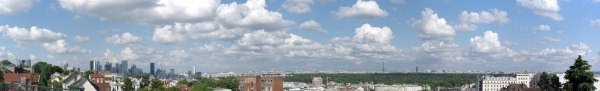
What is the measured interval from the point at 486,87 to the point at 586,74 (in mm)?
121178

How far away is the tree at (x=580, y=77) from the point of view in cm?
4331

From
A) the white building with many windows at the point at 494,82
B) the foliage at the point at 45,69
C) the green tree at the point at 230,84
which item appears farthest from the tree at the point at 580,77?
the white building with many windows at the point at 494,82

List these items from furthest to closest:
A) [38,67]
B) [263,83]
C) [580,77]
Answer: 1. [38,67]
2. [263,83]
3. [580,77]

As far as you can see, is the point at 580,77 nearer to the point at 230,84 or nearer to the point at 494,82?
the point at 230,84

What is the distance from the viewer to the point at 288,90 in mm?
145250

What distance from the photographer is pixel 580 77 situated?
43.6m

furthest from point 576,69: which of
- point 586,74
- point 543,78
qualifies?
point 543,78

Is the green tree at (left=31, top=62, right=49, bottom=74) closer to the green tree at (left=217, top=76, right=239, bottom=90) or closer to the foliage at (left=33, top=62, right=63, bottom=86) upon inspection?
the foliage at (left=33, top=62, right=63, bottom=86)

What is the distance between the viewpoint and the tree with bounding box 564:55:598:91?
43.3m

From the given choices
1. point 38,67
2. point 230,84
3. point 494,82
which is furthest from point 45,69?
point 494,82

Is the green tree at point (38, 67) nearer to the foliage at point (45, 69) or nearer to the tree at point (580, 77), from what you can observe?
the foliage at point (45, 69)

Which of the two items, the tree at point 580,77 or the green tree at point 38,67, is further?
the green tree at point 38,67

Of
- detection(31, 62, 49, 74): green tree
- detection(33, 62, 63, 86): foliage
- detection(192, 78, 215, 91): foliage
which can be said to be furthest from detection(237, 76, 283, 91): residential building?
detection(31, 62, 49, 74): green tree

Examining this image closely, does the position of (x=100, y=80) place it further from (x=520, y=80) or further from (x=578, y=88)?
(x=520, y=80)
